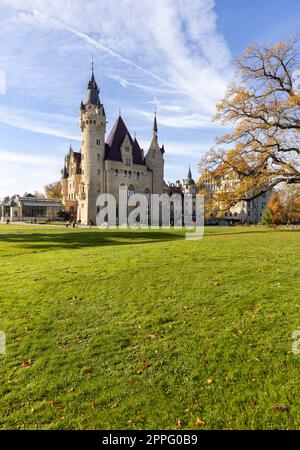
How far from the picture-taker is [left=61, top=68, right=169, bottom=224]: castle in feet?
211

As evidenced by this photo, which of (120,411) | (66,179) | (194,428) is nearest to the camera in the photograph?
(194,428)

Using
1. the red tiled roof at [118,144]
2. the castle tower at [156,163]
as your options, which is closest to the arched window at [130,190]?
the red tiled roof at [118,144]

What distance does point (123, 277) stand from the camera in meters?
10.0

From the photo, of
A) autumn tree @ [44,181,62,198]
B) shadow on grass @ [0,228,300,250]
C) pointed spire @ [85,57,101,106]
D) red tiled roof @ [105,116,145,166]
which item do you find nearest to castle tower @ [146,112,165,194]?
red tiled roof @ [105,116,145,166]

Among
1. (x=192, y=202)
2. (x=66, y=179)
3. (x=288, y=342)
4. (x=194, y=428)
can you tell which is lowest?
(x=194, y=428)

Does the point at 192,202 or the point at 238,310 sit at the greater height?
the point at 192,202

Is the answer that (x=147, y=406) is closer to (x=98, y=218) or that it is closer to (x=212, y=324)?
(x=212, y=324)

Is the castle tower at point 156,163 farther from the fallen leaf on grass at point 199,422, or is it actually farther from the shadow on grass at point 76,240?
the fallen leaf on grass at point 199,422

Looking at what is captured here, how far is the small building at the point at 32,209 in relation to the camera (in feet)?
229

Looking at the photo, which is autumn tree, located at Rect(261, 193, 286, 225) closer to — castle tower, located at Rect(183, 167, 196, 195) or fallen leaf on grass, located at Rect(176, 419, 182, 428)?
castle tower, located at Rect(183, 167, 196, 195)

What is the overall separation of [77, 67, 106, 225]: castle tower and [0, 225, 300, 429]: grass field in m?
54.5

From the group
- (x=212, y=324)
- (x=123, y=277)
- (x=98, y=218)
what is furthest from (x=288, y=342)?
(x=98, y=218)

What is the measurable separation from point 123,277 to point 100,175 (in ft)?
191

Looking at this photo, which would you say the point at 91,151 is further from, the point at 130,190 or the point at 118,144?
the point at 130,190
